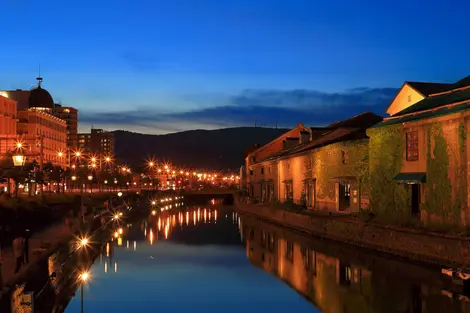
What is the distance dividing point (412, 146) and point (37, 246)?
74.3ft

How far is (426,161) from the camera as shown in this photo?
109 ft

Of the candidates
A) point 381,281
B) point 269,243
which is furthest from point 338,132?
point 381,281

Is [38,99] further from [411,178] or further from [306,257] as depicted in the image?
[411,178]

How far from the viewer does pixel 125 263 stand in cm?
3491

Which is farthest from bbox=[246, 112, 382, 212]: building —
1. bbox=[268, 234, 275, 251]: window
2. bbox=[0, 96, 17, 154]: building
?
bbox=[0, 96, 17, 154]: building

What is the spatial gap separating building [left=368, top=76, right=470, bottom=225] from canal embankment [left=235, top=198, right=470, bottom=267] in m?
2.26

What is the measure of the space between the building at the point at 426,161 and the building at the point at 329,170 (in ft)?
15.1

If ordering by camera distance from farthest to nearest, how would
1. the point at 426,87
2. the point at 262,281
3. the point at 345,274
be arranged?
the point at 426,87
the point at 262,281
the point at 345,274

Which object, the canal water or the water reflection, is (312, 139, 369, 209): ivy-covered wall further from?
the water reflection

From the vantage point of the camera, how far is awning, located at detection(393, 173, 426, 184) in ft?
110

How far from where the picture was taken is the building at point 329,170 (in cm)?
→ 4438

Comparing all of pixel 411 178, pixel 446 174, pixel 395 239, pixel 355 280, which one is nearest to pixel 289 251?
pixel 395 239

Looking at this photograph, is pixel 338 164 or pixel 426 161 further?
pixel 338 164

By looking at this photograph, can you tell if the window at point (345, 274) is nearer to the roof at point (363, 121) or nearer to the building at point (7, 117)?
the roof at point (363, 121)
